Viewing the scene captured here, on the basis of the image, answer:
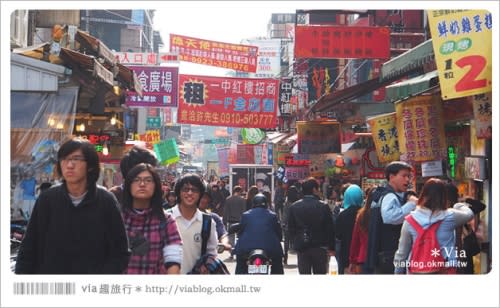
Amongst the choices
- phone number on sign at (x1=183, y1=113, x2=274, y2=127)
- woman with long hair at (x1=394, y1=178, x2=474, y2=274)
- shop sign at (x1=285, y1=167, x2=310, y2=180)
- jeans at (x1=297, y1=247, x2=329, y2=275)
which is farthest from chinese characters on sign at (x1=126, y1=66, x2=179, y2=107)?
woman with long hair at (x1=394, y1=178, x2=474, y2=274)

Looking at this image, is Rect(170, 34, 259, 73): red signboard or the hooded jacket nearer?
the hooded jacket

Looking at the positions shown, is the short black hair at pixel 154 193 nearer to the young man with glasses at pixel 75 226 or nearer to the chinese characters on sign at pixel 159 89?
the young man with glasses at pixel 75 226

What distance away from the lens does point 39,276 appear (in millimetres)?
3996

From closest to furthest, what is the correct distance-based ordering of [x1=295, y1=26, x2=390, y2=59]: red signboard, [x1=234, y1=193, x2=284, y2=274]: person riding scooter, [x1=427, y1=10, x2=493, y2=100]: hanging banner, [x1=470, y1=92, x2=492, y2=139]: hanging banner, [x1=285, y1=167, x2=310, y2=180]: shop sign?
1. [x1=427, y1=10, x2=493, y2=100]: hanging banner
2. [x1=470, y1=92, x2=492, y2=139]: hanging banner
3. [x1=234, y1=193, x2=284, y2=274]: person riding scooter
4. [x1=295, y1=26, x2=390, y2=59]: red signboard
5. [x1=285, y1=167, x2=310, y2=180]: shop sign

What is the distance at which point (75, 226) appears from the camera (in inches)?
152

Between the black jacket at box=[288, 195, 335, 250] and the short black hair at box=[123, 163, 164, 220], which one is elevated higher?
the short black hair at box=[123, 163, 164, 220]

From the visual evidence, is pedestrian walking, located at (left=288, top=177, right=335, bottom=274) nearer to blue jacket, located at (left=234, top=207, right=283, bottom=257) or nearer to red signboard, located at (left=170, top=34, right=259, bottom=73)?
blue jacket, located at (left=234, top=207, right=283, bottom=257)

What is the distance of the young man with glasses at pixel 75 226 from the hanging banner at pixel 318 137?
10.2m

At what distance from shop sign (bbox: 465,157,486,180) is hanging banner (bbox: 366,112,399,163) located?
2355 mm

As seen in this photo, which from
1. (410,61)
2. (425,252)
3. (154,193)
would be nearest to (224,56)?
(410,61)

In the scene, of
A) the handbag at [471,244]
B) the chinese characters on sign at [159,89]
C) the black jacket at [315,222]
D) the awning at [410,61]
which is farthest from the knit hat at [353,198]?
the chinese characters on sign at [159,89]

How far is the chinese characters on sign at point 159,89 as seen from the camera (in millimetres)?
15281

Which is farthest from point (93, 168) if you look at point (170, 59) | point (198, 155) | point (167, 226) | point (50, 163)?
point (198, 155)

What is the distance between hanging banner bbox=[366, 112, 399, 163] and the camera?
9.45 m
